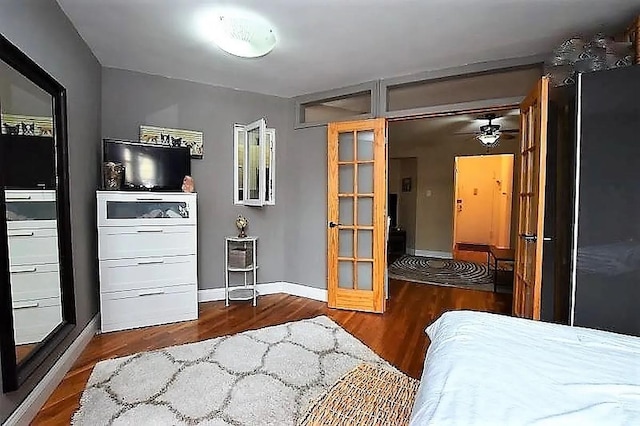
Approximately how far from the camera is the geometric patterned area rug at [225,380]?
6.21 feet

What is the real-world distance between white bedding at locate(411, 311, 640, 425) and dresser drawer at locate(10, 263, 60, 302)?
6.77ft

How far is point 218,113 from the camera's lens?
4043 millimetres

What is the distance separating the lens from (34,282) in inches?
82.3

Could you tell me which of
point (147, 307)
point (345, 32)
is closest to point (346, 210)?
point (345, 32)

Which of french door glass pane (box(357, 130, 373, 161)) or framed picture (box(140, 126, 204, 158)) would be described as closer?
framed picture (box(140, 126, 204, 158))

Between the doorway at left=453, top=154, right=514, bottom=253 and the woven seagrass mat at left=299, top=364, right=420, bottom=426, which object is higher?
the doorway at left=453, top=154, right=514, bottom=253

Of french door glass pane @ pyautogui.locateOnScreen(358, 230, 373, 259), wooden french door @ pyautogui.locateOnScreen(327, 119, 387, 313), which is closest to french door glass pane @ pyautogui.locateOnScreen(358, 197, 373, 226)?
wooden french door @ pyautogui.locateOnScreen(327, 119, 387, 313)

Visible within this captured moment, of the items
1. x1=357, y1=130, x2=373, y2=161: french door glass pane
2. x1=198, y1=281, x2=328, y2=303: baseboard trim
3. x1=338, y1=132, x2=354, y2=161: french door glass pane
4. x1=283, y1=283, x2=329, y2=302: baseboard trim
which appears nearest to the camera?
x1=357, y1=130, x2=373, y2=161: french door glass pane

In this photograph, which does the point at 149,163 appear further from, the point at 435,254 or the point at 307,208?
the point at 435,254

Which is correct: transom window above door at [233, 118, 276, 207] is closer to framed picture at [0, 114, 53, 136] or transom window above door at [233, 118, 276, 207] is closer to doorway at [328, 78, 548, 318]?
doorway at [328, 78, 548, 318]

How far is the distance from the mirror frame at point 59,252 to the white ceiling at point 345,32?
626mm

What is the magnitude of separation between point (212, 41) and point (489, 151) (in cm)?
580

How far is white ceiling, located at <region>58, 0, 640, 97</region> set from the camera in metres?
2.27

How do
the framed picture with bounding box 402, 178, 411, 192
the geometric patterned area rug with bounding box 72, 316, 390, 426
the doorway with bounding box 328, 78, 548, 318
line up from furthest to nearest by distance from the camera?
the framed picture with bounding box 402, 178, 411, 192
the doorway with bounding box 328, 78, 548, 318
the geometric patterned area rug with bounding box 72, 316, 390, 426
